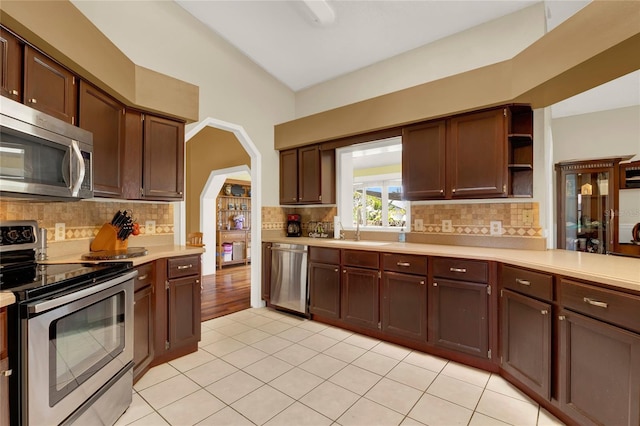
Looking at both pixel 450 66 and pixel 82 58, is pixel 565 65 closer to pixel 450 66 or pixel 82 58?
pixel 450 66

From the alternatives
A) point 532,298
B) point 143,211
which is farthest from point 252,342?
point 532,298

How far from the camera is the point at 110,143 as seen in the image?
236cm

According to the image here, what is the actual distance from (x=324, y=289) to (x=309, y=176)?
1.56 m

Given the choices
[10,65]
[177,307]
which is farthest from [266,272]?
[10,65]

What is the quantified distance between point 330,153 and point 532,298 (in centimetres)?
282

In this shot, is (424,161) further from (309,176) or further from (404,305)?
(309,176)

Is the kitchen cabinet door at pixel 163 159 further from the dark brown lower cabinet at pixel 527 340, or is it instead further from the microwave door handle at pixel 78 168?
the dark brown lower cabinet at pixel 527 340

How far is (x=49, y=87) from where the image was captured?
1.81m

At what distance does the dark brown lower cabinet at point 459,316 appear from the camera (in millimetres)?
2346

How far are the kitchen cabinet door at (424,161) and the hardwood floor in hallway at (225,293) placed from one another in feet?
9.06

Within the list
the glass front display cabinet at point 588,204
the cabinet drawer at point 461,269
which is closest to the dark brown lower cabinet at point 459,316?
the cabinet drawer at point 461,269

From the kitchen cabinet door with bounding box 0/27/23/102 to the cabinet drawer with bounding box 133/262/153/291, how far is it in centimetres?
127

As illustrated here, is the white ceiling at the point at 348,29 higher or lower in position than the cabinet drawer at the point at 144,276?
higher

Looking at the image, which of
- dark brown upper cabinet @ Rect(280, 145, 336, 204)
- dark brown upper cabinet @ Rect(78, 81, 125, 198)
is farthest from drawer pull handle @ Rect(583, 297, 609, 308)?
dark brown upper cabinet @ Rect(78, 81, 125, 198)
